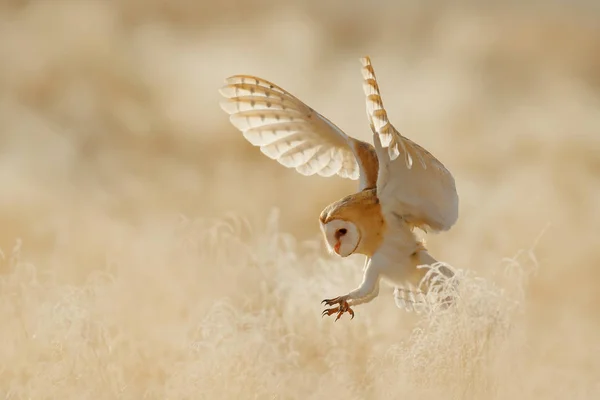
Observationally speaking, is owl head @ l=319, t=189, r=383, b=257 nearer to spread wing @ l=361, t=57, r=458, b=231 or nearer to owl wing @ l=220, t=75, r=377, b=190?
spread wing @ l=361, t=57, r=458, b=231

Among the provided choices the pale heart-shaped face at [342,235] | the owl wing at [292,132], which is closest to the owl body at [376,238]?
the pale heart-shaped face at [342,235]

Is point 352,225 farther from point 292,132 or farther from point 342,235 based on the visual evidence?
point 292,132

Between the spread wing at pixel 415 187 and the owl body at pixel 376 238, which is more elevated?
the spread wing at pixel 415 187

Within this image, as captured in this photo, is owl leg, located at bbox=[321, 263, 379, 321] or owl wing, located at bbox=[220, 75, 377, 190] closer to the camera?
owl leg, located at bbox=[321, 263, 379, 321]

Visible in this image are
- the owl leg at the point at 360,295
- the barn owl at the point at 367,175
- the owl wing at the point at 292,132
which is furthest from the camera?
the owl wing at the point at 292,132

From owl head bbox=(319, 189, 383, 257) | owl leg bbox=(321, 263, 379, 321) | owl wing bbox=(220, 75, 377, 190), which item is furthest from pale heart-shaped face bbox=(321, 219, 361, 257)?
owl wing bbox=(220, 75, 377, 190)

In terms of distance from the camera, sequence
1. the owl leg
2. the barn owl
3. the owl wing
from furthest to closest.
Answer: the owl wing → the barn owl → the owl leg

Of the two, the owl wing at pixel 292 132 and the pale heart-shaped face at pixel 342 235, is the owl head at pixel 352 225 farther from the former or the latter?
the owl wing at pixel 292 132

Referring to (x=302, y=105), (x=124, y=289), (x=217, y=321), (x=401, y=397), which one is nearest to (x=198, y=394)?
(x=217, y=321)
